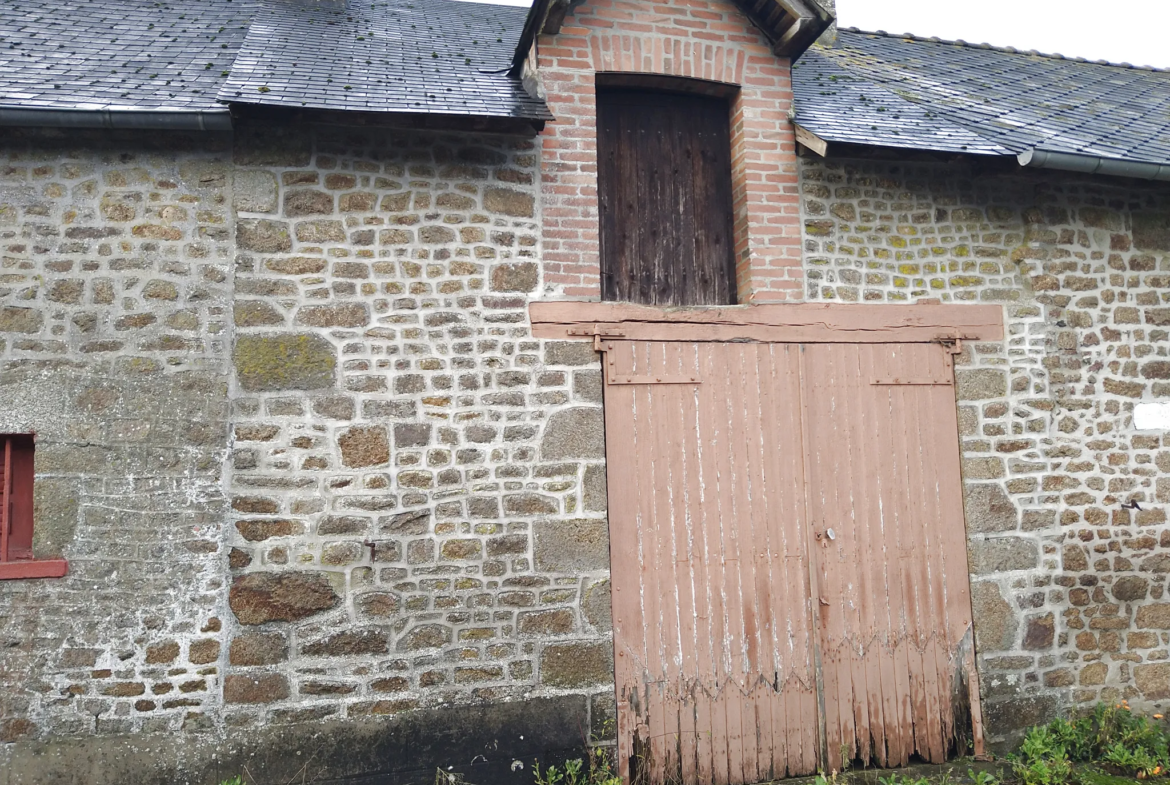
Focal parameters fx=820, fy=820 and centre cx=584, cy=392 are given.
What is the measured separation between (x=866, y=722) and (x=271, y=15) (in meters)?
6.46

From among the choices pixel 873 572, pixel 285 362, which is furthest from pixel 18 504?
pixel 873 572

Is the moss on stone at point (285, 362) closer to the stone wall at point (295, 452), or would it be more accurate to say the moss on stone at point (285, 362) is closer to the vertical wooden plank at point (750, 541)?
the stone wall at point (295, 452)

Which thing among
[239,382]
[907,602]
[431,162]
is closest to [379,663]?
[239,382]

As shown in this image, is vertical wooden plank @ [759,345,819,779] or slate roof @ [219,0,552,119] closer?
slate roof @ [219,0,552,119]

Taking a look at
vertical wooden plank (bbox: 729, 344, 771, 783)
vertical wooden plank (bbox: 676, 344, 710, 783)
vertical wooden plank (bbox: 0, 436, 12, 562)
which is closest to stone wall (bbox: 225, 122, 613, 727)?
vertical wooden plank (bbox: 676, 344, 710, 783)

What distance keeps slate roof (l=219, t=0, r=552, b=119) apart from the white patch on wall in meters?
4.38

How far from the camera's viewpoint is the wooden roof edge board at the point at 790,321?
15.8 feet

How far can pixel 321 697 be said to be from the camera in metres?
4.31

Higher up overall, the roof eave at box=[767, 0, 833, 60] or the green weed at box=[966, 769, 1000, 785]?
the roof eave at box=[767, 0, 833, 60]

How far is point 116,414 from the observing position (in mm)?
4359

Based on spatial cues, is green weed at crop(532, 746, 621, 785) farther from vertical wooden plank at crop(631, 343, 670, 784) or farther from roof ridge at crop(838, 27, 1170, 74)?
roof ridge at crop(838, 27, 1170, 74)

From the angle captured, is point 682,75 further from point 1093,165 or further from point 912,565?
point 912,565

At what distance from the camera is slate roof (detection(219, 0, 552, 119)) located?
4520 mm

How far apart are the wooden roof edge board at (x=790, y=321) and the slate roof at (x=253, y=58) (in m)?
1.15
